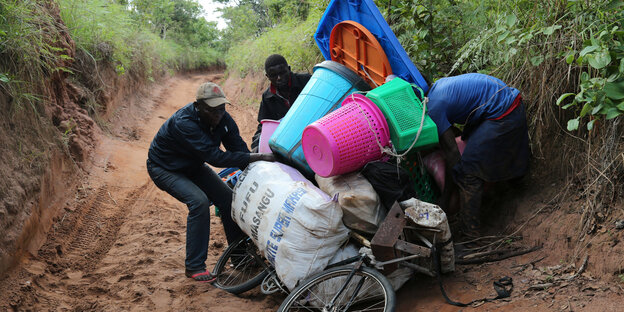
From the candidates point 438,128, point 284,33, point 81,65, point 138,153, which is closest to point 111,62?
point 81,65

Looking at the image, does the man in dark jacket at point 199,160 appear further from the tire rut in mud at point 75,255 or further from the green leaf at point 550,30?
the green leaf at point 550,30

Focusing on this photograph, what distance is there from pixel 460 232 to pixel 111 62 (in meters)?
7.56

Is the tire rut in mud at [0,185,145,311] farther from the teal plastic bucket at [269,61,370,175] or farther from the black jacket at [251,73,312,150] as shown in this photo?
the black jacket at [251,73,312,150]

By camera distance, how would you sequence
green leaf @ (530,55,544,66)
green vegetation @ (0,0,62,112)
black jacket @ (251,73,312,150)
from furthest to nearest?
1. green vegetation @ (0,0,62,112)
2. black jacket @ (251,73,312,150)
3. green leaf @ (530,55,544,66)

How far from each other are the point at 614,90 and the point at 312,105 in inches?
76.5

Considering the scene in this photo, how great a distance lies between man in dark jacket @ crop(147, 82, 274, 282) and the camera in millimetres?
3613

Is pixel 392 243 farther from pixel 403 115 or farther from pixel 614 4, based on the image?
pixel 614 4

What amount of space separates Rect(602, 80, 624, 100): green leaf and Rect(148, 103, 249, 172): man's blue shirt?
2401 millimetres

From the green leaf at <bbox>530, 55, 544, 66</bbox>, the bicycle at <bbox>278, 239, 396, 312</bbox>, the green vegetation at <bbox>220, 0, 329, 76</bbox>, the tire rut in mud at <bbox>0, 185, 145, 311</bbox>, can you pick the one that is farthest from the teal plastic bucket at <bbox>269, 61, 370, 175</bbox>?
the green vegetation at <bbox>220, 0, 329, 76</bbox>

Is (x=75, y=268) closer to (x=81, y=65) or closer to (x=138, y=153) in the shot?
(x=138, y=153)

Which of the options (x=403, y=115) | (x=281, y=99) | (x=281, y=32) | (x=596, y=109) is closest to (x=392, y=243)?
(x=403, y=115)

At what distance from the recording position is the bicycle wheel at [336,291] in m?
2.89

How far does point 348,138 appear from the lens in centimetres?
305

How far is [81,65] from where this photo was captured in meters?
7.63
